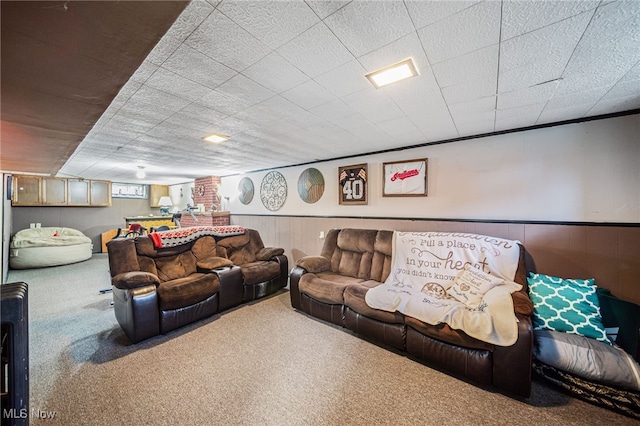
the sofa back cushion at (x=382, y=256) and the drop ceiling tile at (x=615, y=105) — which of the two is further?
the sofa back cushion at (x=382, y=256)

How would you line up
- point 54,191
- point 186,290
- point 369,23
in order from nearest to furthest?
point 369,23 → point 186,290 → point 54,191

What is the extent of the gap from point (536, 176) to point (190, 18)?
322 centimetres

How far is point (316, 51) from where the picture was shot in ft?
4.52

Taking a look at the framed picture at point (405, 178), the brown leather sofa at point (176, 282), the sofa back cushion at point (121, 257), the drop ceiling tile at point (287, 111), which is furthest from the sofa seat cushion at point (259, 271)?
the drop ceiling tile at point (287, 111)

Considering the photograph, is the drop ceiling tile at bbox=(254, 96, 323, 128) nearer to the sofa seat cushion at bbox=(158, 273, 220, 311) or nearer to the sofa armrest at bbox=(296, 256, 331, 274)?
the sofa armrest at bbox=(296, 256, 331, 274)

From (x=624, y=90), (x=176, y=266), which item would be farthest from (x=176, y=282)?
(x=624, y=90)

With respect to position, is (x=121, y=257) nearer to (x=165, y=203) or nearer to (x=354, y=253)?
(x=354, y=253)

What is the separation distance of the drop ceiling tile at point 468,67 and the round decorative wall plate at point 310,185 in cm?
278

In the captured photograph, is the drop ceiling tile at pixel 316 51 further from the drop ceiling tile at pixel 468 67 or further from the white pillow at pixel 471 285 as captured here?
the white pillow at pixel 471 285

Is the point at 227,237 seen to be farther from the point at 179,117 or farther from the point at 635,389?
the point at 635,389

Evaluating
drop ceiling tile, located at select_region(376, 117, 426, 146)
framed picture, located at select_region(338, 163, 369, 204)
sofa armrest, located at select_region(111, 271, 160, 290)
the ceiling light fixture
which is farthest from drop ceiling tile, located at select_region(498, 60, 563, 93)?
sofa armrest, located at select_region(111, 271, 160, 290)

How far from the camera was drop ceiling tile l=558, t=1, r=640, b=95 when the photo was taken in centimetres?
111

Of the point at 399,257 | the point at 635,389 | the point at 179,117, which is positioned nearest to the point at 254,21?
the point at 179,117

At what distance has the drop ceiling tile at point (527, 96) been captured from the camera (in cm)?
177
